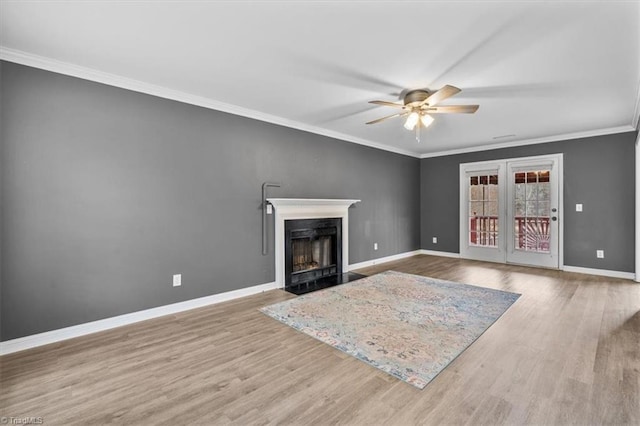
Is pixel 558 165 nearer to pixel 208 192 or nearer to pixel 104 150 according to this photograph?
pixel 208 192

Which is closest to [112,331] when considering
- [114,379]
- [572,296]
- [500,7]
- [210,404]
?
[114,379]

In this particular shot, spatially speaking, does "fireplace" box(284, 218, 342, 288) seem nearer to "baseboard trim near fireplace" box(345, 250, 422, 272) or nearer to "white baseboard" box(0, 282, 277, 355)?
"baseboard trim near fireplace" box(345, 250, 422, 272)

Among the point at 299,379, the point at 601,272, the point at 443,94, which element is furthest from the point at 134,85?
the point at 601,272

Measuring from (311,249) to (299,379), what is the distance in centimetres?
273

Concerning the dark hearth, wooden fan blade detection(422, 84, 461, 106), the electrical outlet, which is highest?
wooden fan blade detection(422, 84, 461, 106)

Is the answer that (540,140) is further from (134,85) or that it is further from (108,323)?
(108,323)

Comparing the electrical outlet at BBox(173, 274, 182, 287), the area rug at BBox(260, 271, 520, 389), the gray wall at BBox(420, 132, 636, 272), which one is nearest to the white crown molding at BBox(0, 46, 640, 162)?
the gray wall at BBox(420, 132, 636, 272)

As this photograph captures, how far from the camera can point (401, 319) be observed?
300cm

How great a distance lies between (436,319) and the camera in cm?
300

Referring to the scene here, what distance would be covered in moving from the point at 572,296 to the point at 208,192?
190 inches

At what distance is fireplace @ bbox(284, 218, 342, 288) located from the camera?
13.9ft

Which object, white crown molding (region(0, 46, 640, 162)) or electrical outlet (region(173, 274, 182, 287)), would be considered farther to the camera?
electrical outlet (region(173, 274, 182, 287))

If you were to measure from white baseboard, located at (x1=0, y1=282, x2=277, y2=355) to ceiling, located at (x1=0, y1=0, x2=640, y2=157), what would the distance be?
7.67 feet

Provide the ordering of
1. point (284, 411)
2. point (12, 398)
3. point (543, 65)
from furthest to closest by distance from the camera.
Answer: point (543, 65), point (12, 398), point (284, 411)
